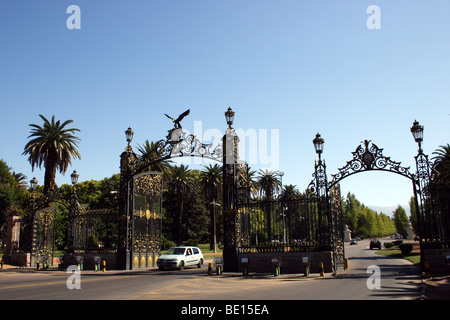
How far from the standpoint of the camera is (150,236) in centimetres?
2647

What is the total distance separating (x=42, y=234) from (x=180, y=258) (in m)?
12.3

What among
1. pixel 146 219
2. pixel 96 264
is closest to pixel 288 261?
pixel 146 219

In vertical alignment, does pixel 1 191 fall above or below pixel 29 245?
above

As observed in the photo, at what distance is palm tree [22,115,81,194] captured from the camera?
118 feet

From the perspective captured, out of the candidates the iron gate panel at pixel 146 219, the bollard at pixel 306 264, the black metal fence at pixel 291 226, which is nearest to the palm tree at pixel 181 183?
the iron gate panel at pixel 146 219

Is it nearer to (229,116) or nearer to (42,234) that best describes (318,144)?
(229,116)

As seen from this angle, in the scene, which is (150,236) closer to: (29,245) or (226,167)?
(226,167)

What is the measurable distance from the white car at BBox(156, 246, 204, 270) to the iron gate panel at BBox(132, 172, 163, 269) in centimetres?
123

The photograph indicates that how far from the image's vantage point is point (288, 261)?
20359mm

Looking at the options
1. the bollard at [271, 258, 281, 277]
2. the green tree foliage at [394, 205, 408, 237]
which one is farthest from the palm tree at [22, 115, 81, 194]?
the green tree foliage at [394, 205, 408, 237]

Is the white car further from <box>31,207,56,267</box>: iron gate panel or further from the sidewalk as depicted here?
the sidewalk

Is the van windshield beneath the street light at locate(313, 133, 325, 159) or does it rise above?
beneath
